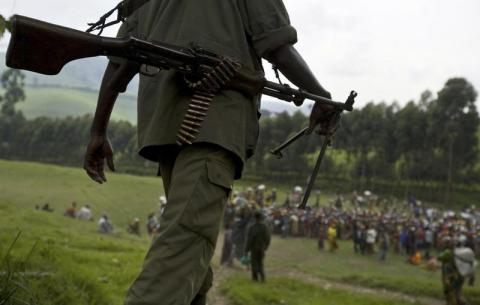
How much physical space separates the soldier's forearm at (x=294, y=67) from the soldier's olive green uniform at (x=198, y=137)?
5 centimetres

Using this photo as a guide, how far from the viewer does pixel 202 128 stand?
226cm

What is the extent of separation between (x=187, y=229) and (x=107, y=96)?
87 centimetres

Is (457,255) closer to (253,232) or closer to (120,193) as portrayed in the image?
(253,232)

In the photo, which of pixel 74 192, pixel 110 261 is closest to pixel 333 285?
pixel 110 261

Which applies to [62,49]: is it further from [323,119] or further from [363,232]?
[363,232]

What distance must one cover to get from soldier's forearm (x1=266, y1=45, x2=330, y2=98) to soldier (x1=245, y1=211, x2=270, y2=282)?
12.0 meters

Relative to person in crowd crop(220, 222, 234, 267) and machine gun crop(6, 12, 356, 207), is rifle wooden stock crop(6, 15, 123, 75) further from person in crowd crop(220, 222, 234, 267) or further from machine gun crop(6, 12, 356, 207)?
Result: person in crowd crop(220, 222, 234, 267)

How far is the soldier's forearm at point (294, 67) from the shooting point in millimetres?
2463

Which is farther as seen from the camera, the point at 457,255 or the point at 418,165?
the point at 418,165

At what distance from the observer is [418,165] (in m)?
53.3

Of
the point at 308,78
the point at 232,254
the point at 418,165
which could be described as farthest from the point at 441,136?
the point at 308,78

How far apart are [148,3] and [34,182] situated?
4450 centimetres

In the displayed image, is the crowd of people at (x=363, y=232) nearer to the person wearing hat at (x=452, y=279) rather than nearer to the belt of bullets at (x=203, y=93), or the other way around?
the person wearing hat at (x=452, y=279)

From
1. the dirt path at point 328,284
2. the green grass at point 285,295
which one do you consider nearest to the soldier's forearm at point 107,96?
the green grass at point 285,295
